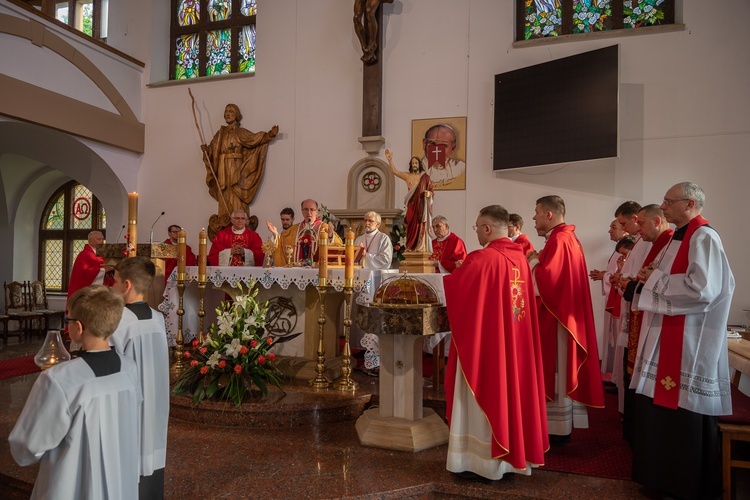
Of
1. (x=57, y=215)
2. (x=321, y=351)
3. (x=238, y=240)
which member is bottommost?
(x=321, y=351)

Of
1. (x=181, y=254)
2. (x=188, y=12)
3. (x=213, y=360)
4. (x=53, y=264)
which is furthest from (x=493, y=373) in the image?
(x=53, y=264)

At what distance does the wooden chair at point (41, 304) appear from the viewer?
9879mm

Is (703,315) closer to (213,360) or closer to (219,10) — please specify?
(213,360)

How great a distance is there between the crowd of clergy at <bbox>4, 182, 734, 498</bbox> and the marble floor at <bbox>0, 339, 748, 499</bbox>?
0.16 meters

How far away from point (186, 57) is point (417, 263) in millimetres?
7026

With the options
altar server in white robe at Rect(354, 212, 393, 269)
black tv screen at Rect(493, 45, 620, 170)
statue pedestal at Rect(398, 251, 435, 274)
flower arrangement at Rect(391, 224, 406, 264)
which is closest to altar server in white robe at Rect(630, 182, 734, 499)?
statue pedestal at Rect(398, 251, 435, 274)

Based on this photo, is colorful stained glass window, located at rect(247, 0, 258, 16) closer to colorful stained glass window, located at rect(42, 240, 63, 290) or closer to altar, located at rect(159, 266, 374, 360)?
altar, located at rect(159, 266, 374, 360)

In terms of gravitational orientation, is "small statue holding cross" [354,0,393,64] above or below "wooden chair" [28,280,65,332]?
above

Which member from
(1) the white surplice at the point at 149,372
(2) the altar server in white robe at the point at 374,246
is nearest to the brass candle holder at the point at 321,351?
(2) the altar server in white robe at the point at 374,246

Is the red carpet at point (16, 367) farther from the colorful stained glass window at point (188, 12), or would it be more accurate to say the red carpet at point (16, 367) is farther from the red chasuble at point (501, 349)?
the colorful stained glass window at point (188, 12)

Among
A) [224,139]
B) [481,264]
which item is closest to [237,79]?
[224,139]

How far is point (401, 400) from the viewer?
3955 mm

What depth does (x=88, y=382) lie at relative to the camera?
203cm

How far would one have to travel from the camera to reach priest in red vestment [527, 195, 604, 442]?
3.86 m
